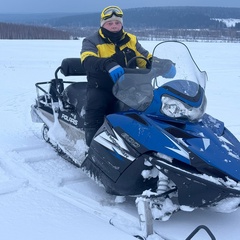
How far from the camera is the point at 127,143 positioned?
114 inches

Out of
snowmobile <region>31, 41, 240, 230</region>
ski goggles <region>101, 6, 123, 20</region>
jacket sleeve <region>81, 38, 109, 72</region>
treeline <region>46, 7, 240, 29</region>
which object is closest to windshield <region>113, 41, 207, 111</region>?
snowmobile <region>31, 41, 240, 230</region>

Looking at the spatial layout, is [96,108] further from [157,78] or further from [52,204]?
[52,204]

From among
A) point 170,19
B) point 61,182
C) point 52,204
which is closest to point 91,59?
point 61,182

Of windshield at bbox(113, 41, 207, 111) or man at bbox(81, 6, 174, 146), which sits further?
man at bbox(81, 6, 174, 146)

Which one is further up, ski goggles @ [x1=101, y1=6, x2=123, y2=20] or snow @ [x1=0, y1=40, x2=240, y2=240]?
ski goggles @ [x1=101, y1=6, x2=123, y2=20]

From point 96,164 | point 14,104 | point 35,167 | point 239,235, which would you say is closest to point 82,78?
point 14,104

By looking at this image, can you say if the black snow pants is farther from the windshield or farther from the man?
the windshield

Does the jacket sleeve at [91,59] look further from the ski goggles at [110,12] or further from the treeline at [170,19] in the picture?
the treeline at [170,19]

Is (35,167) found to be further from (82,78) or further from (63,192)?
(82,78)

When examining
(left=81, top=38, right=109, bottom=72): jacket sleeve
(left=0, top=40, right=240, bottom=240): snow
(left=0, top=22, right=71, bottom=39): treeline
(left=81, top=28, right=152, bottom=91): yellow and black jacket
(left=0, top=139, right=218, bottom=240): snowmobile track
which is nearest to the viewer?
(left=0, top=40, right=240, bottom=240): snow

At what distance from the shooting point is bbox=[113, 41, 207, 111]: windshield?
302 centimetres

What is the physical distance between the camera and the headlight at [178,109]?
9.29 feet

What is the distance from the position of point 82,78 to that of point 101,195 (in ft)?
27.4

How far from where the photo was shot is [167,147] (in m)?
2.63
